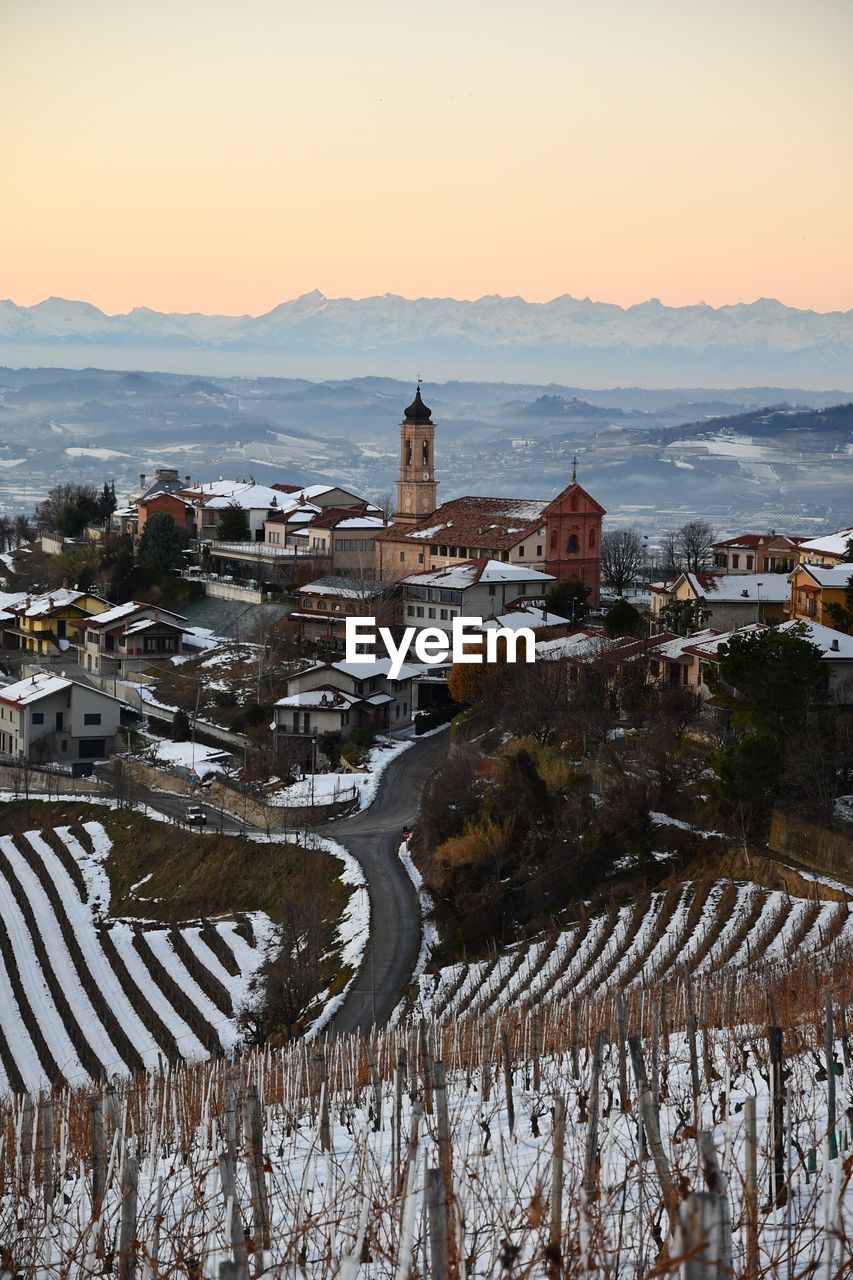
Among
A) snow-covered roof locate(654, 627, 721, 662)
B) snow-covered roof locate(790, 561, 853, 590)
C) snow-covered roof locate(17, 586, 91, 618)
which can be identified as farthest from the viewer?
snow-covered roof locate(17, 586, 91, 618)

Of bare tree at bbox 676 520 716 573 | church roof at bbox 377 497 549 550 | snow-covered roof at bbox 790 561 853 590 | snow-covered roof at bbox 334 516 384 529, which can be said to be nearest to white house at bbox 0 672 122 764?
church roof at bbox 377 497 549 550

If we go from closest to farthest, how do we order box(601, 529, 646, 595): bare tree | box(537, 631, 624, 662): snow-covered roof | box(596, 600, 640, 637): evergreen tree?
box(537, 631, 624, 662): snow-covered roof
box(596, 600, 640, 637): evergreen tree
box(601, 529, 646, 595): bare tree

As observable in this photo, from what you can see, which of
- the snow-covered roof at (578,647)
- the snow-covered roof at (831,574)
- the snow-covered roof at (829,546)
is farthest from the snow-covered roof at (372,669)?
the snow-covered roof at (829,546)

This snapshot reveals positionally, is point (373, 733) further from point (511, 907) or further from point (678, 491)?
point (678, 491)

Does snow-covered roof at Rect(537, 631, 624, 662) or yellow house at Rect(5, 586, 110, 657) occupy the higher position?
snow-covered roof at Rect(537, 631, 624, 662)

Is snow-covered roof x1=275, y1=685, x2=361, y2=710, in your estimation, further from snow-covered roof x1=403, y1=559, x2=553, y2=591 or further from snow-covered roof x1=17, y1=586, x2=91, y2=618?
snow-covered roof x1=17, y1=586, x2=91, y2=618

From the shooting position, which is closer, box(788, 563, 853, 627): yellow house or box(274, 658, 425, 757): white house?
box(788, 563, 853, 627): yellow house

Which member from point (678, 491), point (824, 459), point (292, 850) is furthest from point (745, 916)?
point (824, 459)

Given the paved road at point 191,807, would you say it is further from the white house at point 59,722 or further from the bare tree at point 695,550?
the bare tree at point 695,550
